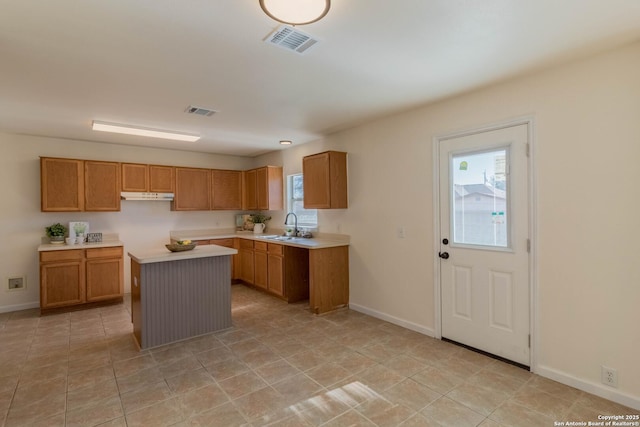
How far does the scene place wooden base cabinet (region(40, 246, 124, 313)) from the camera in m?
4.32

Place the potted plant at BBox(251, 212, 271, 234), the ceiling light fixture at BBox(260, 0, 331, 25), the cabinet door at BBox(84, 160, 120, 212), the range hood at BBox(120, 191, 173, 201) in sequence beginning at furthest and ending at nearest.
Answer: the potted plant at BBox(251, 212, 271, 234) < the range hood at BBox(120, 191, 173, 201) < the cabinet door at BBox(84, 160, 120, 212) < the ceiling light fixture at BBox(260, 0, 331, 25)

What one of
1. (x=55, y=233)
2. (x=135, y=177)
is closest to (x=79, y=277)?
(x=55, y=233)

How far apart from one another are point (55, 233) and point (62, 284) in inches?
31.5

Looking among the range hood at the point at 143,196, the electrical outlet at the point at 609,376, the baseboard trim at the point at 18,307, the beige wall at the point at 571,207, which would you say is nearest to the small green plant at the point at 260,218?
the range hood at the point at 143,196

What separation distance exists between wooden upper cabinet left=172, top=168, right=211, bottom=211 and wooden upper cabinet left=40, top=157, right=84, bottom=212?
137 centimetres

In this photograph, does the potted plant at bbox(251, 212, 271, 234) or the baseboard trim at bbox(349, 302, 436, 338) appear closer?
the baseboard trim at bbox(349, 302, 436, 338)

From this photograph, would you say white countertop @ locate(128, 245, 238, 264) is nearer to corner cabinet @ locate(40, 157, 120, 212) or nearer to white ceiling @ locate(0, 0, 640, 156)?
white ceiling @ locate(0, 0, 640, 156)

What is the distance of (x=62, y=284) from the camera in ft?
14.5

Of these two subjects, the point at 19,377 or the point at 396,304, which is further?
the point at 396,304

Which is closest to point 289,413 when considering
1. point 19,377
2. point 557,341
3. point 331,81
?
point 557,341

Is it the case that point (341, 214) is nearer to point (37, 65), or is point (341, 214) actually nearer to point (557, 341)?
point (557, 341)

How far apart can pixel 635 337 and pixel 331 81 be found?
2.97 meters

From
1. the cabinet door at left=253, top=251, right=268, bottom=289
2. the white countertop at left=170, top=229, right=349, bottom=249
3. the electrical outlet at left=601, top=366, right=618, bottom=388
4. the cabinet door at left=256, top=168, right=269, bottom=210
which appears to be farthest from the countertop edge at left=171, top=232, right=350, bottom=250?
the electrical outlet at left=601, top=366, right=618, bottom=388

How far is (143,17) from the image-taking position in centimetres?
184
